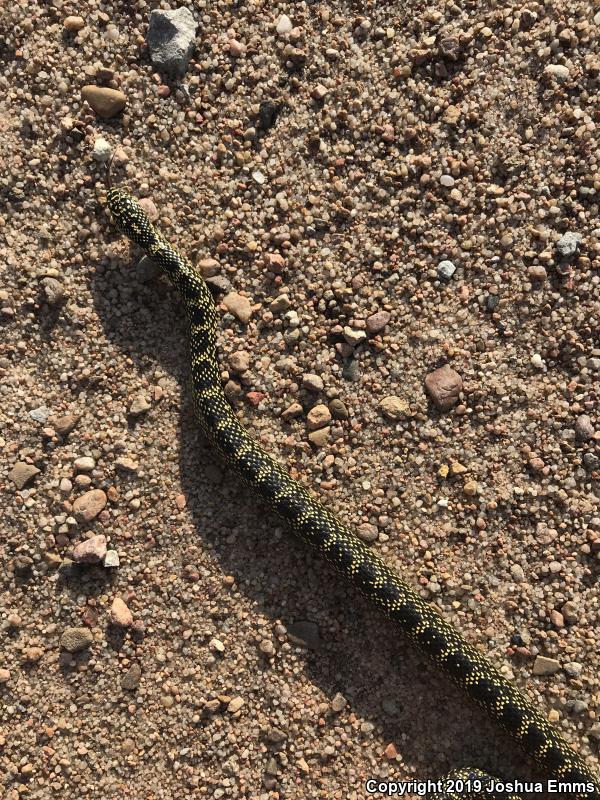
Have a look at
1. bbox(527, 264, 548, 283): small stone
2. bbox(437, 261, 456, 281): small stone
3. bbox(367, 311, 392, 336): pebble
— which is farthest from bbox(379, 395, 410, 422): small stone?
bbox(527, 264, 548, 283): small stone

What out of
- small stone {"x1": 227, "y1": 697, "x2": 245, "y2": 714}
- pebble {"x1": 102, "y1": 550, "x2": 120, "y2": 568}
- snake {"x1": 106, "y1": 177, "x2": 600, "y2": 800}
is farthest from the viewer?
pebble {"x1": 102, "y1": 550, "x2": 120, "y2": 568}

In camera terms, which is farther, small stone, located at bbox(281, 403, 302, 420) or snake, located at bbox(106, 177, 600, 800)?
small stone, located at bbox(281, 403, 302, 420)

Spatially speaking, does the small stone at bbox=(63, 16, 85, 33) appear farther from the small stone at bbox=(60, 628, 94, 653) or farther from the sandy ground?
the small stone at bbox=(60, 628, 94, 653)

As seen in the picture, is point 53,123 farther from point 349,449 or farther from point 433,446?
point 433,446

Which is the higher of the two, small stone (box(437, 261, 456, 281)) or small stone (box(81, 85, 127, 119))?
small stone (box(437, 261, 456, 281))

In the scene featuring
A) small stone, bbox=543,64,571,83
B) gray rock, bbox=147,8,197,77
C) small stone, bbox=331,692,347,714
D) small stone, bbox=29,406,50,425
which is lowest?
small stone, bbox=331,692,347,714

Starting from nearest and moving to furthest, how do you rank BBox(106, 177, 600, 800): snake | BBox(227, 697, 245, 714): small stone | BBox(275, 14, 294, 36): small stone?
1. BBox(106, 177, 600, 800): snake
2. BBox(227, 697, 245, 714): small stone
3. BBox(275, 14, 294, 36): small stone

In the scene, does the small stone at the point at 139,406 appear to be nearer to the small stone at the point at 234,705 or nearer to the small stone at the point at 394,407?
the small stone at the point at 394,407

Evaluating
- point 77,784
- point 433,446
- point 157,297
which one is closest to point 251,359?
point 157,297
